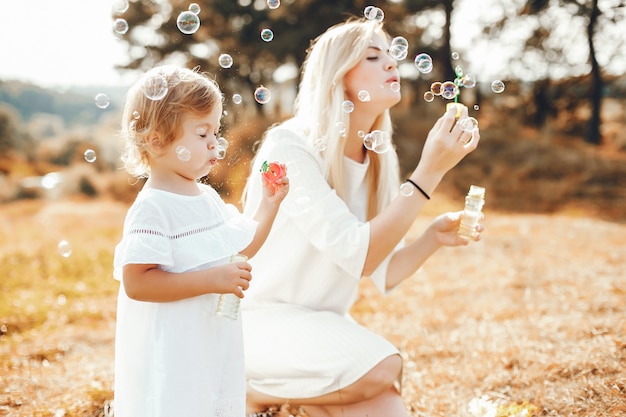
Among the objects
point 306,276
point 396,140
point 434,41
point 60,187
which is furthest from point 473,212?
point 434,41

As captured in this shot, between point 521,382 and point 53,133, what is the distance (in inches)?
672

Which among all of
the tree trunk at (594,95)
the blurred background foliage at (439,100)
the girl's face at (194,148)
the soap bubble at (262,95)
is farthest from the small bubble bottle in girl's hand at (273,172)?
the tree trunk at (594,95)

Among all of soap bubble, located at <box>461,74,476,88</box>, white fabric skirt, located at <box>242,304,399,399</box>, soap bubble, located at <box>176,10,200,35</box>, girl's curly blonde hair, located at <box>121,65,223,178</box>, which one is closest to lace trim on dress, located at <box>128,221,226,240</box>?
girl's curly blonde hair, located at <box>121,65,223,178</box>

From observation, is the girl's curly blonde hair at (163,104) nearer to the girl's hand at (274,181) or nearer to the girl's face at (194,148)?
the girl's face at (194,148)

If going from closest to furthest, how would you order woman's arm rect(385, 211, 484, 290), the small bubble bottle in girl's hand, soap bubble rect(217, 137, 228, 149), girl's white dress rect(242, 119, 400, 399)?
1. the small bubble bottle in girl's hand
2. soap bubble rect(217, 137, 228, 149)
3. girl's white dress rect(242, 119, 400, 399)
4. woman's arm rect(385, 211, 484, 290)

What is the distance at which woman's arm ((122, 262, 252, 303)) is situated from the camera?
1.61m

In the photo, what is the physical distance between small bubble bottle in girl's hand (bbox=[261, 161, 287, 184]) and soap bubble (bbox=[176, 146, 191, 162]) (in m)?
0.30

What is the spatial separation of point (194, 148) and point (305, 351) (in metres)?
0.92

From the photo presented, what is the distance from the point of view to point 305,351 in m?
2.22

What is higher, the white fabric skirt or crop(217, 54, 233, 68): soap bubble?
crop(217, 54, 233, 68): soap bubble

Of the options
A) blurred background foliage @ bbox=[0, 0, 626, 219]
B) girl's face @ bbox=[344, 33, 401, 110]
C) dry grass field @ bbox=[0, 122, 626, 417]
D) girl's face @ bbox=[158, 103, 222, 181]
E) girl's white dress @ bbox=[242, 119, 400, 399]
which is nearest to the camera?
girl's face @ bbox=[158, 103, 222, 181]

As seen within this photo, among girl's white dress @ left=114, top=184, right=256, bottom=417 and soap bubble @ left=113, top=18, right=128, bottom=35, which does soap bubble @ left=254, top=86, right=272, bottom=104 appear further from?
girl's white dress @ left=114, top=184, right=256, bottom=417

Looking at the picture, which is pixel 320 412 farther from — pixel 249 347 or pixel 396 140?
pixel 396 140

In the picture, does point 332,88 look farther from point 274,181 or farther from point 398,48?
point 274,181
